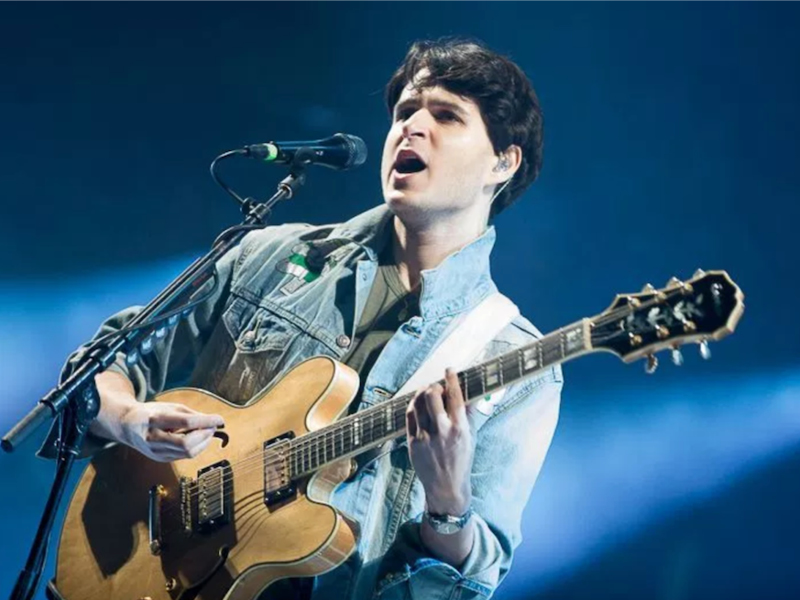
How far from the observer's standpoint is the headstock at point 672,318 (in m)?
1.85

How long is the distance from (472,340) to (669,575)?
30.0 inches

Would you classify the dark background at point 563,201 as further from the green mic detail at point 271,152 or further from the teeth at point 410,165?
the green mic detail at point 271,152

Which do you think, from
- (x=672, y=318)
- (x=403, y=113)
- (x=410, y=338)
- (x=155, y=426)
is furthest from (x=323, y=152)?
(x=672, y=318)

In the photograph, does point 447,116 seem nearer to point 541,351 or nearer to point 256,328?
point 256,328

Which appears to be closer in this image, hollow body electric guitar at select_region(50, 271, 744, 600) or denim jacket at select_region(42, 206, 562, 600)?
hollow body electric guitar at select_region(50, 271, 744, 600)

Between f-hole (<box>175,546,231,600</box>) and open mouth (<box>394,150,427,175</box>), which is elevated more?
open mouth (<box>394,150,427,175</box>)

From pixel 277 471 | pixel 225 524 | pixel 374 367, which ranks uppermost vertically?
pixel 374 367

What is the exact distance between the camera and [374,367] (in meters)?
2.57

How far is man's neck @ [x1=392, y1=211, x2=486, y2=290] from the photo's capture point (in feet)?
9.05

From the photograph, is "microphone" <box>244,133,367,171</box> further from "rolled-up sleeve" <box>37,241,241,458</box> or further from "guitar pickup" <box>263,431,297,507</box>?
"guitar pickup" <box>263,431,297,507</box>

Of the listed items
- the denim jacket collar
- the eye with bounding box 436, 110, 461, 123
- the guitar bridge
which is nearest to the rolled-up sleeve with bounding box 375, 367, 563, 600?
the denim jacket collar

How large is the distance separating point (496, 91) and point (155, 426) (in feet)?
4.17

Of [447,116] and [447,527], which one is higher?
[447,116]

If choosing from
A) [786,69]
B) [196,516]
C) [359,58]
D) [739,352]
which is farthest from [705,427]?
[359,58]
